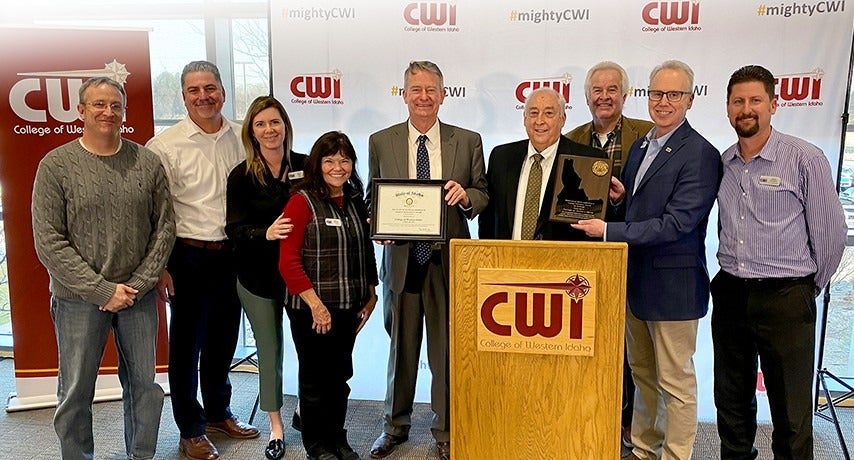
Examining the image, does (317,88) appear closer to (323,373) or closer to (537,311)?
(323,373)

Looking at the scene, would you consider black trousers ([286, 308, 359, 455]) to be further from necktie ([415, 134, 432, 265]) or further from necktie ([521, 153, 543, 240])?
necktie ([521, 153, 543, 240])

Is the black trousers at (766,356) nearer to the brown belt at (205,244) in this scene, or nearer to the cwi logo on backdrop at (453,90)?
the cwi logo on backdrop at (453,90)

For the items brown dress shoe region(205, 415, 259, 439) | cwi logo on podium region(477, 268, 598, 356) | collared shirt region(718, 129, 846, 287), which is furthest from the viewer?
brown dress shoe region(205, 415, 259, 439)

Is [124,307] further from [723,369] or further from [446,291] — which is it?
[723,369]

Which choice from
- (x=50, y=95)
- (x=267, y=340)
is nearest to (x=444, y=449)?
(x=267, y=340)

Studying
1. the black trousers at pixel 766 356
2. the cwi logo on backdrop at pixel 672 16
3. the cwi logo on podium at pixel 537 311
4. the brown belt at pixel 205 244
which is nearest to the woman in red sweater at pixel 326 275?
the brown belt at pixel 205 244

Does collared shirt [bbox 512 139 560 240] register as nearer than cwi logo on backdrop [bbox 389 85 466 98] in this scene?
Yes

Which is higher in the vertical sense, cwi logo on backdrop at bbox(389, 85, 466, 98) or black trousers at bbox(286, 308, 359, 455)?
cwi logo on backdrop at bbox(389, 85, 466, 98)

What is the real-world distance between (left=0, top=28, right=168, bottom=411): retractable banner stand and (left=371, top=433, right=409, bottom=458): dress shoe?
7.03 feet

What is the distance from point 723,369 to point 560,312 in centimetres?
106

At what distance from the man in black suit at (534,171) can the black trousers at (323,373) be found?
817 millimetres

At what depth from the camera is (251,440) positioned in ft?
11.1

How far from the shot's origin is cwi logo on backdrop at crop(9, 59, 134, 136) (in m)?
3.58

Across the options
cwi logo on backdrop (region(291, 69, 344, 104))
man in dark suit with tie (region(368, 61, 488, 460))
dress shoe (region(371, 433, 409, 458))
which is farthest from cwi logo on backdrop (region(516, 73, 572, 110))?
dress shoe (region(371, 433, 409, 458))
